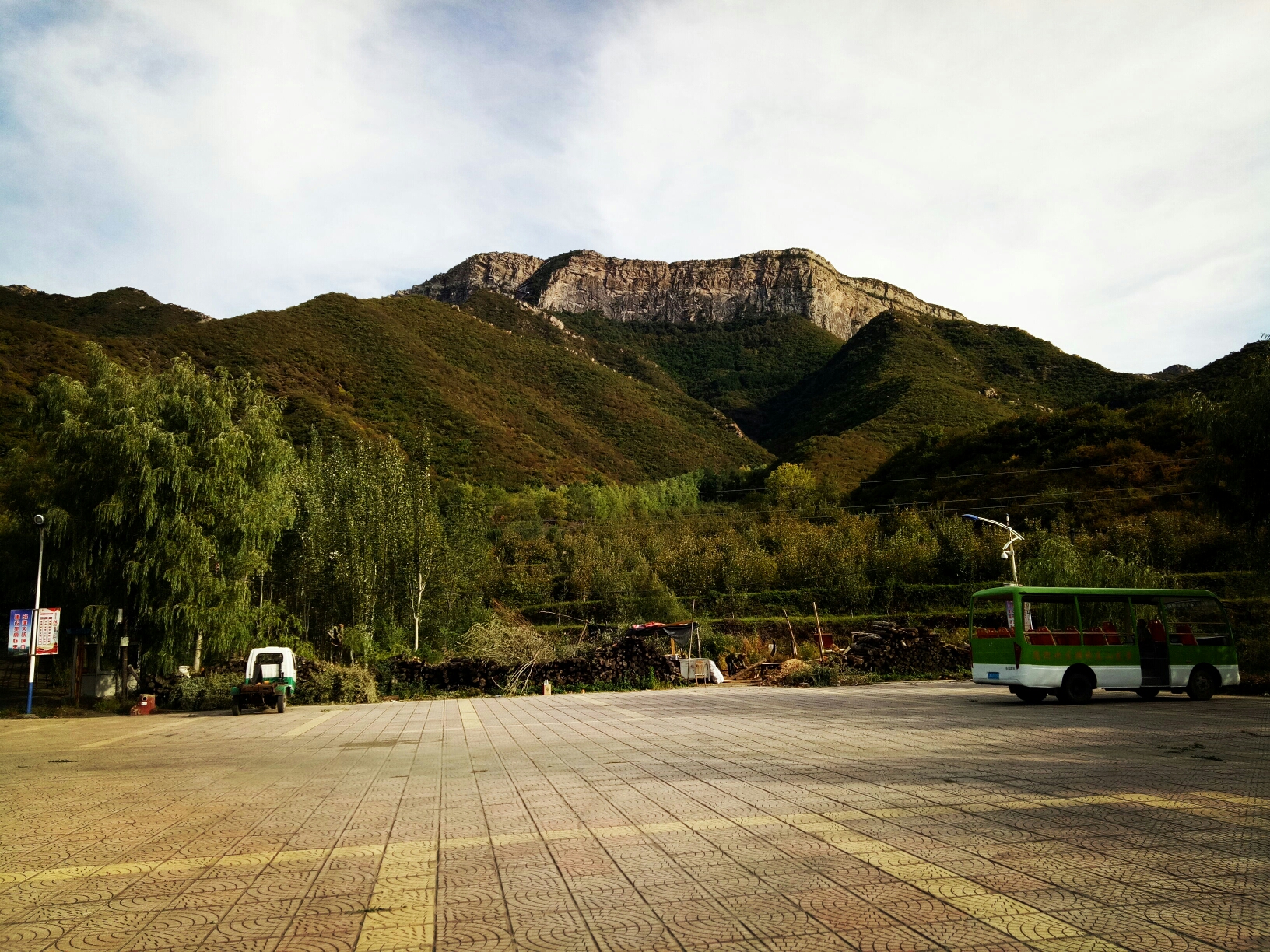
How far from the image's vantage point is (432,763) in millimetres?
10453

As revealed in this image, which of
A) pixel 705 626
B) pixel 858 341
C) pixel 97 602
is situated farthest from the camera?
pixel 858 341

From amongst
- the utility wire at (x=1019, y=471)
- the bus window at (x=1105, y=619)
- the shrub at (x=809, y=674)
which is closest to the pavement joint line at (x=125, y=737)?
the shrub at (x=809, y=674)

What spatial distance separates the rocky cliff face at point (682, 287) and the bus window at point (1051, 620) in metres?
144

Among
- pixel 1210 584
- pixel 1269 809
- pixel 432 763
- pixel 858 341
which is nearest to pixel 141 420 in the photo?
pixel 432 763

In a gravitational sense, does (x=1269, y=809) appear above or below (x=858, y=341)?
below

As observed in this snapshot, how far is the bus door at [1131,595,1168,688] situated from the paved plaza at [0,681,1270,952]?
5.41 meters

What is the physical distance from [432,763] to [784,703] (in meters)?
10.7

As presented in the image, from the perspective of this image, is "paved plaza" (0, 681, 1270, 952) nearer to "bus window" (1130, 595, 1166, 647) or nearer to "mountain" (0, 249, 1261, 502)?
"bus window" (1130, 595, 1166, 647)

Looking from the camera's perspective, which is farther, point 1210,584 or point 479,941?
point 1210,584

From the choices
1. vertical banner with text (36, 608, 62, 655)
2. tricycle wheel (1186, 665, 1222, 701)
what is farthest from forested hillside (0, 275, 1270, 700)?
tricycle wheel (1186, 665, 1222, 701)

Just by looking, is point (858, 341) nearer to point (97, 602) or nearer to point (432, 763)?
point (97, 602)

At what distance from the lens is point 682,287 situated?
573 feet

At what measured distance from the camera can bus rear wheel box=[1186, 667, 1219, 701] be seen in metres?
17.1

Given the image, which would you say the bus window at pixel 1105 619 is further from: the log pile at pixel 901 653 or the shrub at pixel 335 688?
the shrub at pixel 335 688
